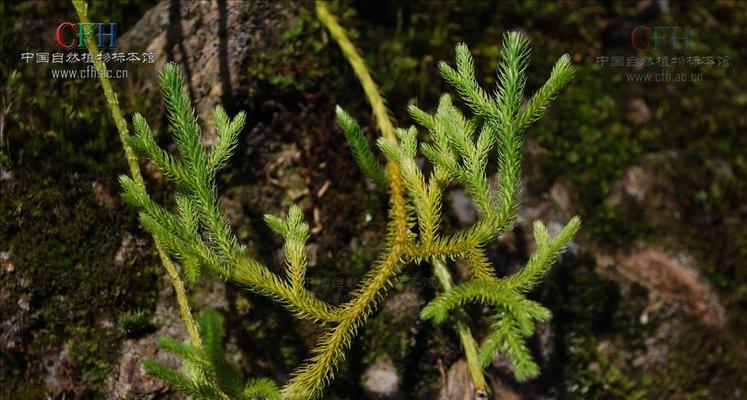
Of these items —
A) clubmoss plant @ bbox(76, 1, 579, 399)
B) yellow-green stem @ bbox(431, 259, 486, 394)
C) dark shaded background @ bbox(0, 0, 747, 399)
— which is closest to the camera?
clubmoss plant @ bbox(76, 1, 579, 399)

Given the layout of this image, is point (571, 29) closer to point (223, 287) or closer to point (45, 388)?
point (223, 287)

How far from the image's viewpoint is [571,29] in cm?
372

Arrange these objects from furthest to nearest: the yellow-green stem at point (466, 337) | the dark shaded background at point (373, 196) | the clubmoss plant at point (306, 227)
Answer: the dark shaded background at point (373, 196) < the yellow-green stem at point (466, 337) < the clubmoss plant at point (306, 227)

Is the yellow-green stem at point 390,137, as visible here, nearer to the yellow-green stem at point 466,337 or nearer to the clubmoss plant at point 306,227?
the yellow-green stem at point 466,337

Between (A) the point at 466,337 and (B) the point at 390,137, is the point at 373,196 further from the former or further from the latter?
(A) the point at 466,337

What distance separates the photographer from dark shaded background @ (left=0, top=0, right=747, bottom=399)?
2.63 metres

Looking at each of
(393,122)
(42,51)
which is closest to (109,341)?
(42,51)

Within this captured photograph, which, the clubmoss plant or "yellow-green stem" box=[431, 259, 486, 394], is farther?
"yellow-green stem" box=[431, 259, 486, 394]

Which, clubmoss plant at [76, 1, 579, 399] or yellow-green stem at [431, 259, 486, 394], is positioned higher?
clubmoss plant at [76, 1, 579, 399]

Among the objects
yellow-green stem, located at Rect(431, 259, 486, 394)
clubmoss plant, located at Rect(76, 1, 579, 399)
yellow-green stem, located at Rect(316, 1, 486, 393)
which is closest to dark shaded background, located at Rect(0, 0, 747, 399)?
yellow-green stem, located at Rect(316, 1, 486, 393)

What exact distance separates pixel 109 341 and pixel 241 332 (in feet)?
1.81

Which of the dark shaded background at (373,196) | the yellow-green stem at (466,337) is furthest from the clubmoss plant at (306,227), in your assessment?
the dark shaded background at (373,196)

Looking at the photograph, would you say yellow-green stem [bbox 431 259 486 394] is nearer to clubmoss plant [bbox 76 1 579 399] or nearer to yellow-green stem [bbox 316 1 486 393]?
yellow-green stem [bbox 316 1 486 393]

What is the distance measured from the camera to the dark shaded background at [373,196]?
2631mm
